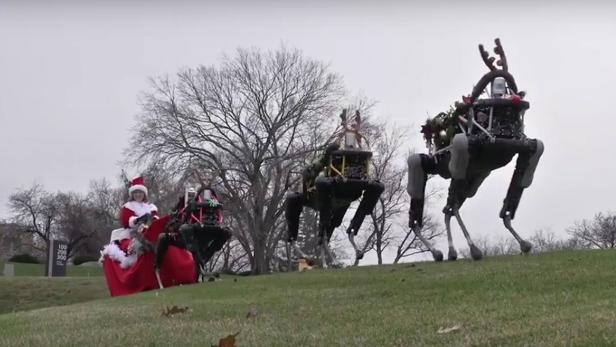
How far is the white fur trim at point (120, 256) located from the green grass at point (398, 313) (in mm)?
4764

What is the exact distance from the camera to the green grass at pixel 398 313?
16.6ft

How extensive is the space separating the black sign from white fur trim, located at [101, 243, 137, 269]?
17.9 metres

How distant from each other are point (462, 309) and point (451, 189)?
477cm

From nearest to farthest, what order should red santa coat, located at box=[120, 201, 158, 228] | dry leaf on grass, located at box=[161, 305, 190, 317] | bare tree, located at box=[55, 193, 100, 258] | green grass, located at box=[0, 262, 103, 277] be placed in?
dry leaf on grass, located at box=[161, 305, 190, 317] < red santa coat, located at box=[120, 201, 158, 228] < green grass, located at box=[0, 262, 103, 277] < bare tree, located at box=[55, 193, 100, 258]

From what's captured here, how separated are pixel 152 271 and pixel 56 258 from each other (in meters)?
19.2

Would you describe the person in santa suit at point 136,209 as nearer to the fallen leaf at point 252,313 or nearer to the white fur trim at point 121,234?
the white fur trim at point 121,234

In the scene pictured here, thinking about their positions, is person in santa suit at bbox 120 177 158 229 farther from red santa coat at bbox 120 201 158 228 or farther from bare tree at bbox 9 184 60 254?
bare tree at bbox 9 184 60 254

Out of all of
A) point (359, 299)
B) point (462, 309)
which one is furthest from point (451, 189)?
point (462, 309)

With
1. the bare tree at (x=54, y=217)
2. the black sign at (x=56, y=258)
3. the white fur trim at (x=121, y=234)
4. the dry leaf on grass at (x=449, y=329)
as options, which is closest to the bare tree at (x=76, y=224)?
the bare tree at (x=54, y=217)

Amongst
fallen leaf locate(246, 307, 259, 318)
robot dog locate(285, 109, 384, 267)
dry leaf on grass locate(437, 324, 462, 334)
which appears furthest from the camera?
robot dog locate(285, 109, 384, 267)

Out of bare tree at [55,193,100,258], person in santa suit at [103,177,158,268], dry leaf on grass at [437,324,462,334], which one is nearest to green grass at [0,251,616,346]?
dry leaf on grass at [437,324,462,334]

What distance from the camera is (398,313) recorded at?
6.46m

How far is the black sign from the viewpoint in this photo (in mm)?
32562

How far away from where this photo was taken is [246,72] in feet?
117
